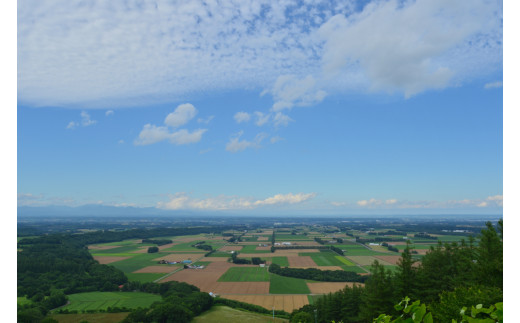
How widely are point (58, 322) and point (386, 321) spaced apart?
198 feet

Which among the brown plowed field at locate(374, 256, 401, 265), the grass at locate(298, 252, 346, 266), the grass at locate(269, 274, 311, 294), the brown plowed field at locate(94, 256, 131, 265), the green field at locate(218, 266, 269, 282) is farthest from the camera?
the brown plowed field at locate(94, 256, 131, 265)

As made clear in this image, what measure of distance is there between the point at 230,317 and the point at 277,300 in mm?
12697

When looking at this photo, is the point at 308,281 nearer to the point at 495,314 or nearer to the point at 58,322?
the point at 58,322

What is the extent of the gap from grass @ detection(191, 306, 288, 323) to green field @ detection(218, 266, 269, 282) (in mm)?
22890

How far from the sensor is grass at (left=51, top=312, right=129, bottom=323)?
47.6 meters

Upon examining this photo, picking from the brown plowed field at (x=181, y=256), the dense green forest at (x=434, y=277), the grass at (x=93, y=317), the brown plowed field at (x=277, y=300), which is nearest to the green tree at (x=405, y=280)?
the dense green forest at (x=434, y=277)

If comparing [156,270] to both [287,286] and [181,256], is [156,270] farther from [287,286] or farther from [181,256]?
[287,286]

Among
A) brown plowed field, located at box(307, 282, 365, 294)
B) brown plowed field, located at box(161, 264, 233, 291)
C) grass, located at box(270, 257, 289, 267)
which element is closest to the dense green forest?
brown plowed field, located at box(307, 282, 365, 294)

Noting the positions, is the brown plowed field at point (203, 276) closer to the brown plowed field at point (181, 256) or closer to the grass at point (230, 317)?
the grass at point (230, 317)

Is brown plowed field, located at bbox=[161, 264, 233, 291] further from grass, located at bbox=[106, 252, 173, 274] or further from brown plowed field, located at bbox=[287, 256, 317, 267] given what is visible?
brown plowed field, located at bbox=[287, 256, 317, 267]

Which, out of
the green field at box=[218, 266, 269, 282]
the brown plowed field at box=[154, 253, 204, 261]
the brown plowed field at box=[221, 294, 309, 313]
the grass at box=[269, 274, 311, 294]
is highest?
the brown plowed field at box=[221, 294, 309, 313]

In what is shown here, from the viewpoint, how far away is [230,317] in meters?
48.6
